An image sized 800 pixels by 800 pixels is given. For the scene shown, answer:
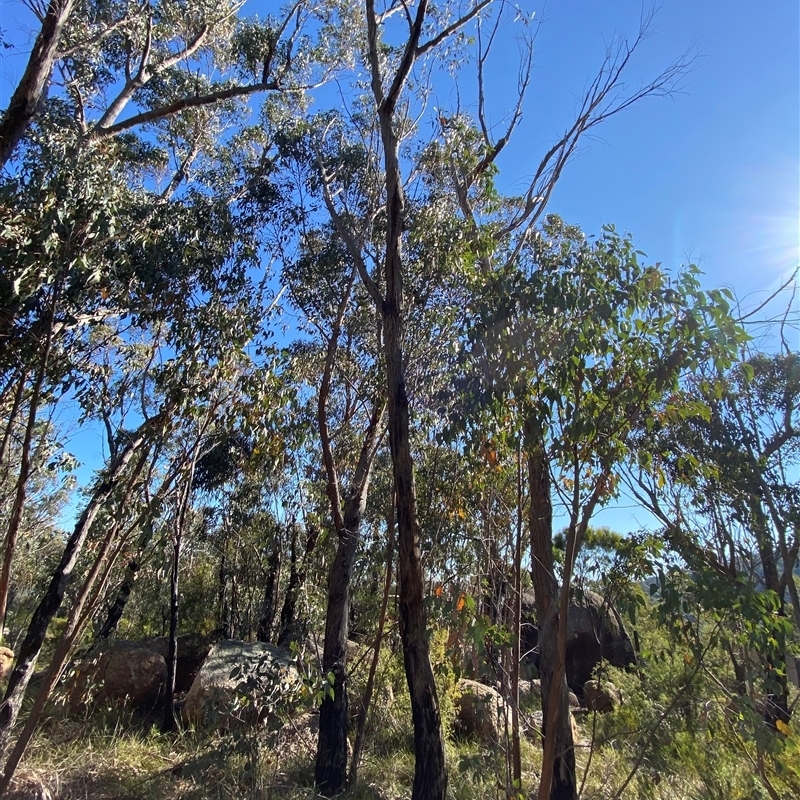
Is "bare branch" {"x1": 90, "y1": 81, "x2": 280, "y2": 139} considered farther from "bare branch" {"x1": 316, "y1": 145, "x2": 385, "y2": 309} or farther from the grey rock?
the grey rock

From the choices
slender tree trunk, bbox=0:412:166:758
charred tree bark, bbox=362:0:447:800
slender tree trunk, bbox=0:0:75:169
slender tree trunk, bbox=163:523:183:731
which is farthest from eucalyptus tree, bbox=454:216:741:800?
slender tree trunk, bbox=163:523:183:731

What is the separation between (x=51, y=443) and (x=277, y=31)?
7259 mm

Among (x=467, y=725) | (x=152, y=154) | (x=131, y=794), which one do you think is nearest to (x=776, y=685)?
(x=131, y=794)

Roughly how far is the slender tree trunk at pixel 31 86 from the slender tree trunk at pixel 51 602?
2692 mm

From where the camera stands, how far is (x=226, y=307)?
5.72 metres

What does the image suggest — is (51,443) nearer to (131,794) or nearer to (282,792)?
(131,794)

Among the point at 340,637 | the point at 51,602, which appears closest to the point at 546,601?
the point at 340,637

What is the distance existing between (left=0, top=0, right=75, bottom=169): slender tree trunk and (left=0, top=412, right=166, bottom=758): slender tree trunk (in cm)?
269

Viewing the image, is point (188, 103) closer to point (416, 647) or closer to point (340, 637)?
point (340, 637)

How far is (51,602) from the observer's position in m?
5.44

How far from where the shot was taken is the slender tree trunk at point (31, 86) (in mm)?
4996

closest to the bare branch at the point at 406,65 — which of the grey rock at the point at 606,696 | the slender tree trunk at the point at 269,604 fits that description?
the grey rock at the point at 606,696

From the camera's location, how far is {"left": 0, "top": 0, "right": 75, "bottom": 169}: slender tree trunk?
4996 mm

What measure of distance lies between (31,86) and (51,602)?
474cm
